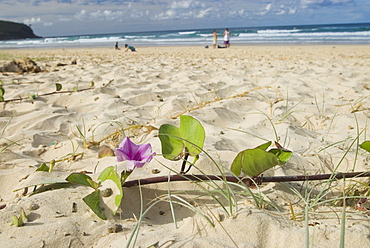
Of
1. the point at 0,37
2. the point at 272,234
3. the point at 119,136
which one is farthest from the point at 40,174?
the point at 0,37

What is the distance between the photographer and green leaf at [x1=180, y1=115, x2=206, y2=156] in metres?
1.00

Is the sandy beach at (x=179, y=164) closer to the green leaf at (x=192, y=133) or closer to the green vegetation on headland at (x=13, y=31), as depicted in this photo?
the green leaf at (x=192, y=133)

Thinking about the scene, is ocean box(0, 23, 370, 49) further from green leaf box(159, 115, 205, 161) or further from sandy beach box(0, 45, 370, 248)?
green leaf box(159, 115, 205, 161)

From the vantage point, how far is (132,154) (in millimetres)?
907

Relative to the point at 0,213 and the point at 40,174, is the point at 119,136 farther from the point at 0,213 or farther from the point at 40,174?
the point at 0,213

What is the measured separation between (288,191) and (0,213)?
913 millimetres

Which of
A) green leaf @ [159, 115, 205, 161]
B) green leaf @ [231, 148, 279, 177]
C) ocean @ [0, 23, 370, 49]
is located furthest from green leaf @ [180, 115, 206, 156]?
ocean @ [0, 23, 370, 49]

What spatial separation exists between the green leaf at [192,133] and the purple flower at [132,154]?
16 cm

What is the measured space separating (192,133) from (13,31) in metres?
59.7

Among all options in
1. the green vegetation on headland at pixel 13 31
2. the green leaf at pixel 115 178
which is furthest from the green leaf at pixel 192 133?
the green vegetation on headland at pixel 13 31

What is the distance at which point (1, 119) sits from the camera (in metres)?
2.01

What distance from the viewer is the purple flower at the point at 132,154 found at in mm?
870

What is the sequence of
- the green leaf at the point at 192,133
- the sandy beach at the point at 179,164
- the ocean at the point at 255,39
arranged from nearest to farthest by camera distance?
the sandy beach at the point at 179,164, the green leaf at the point at 192,133, the ocean at the point at 255,39

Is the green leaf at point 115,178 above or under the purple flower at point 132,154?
under
